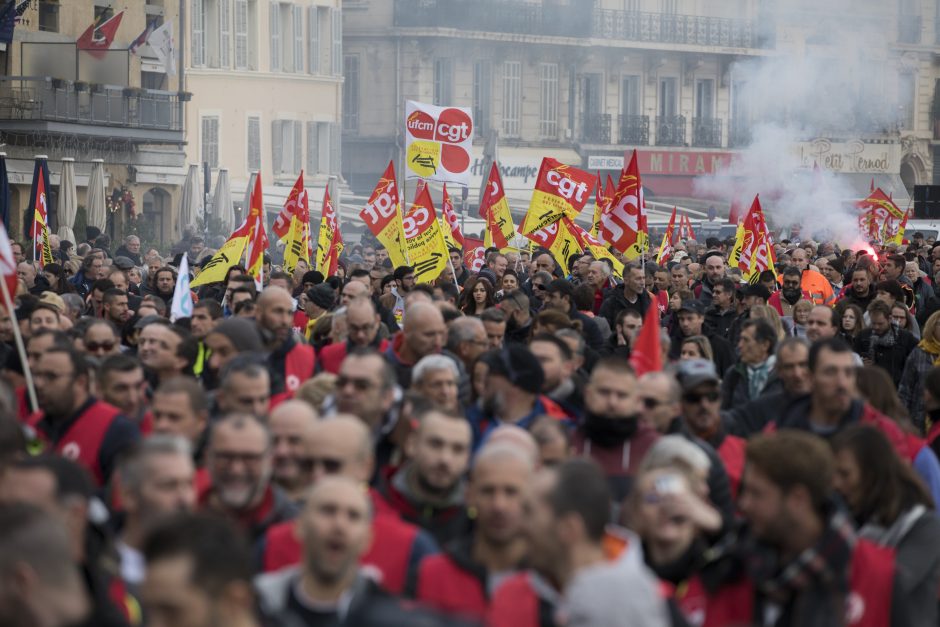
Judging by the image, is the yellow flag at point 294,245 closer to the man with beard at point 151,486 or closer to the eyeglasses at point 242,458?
the eyeglasses at point 242,458

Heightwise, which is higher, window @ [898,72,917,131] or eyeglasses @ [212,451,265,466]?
window @ [898,72,917,131]

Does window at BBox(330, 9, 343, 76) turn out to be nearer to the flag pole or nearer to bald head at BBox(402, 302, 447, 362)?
bald head at BBox(402, 302, 447, 362)

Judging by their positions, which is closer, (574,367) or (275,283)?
(574,367)

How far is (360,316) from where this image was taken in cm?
1052

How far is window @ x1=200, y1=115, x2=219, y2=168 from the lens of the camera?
4491 centimetres

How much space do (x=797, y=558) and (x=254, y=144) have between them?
41.8 meters

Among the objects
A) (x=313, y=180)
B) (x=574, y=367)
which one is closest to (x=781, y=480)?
(x=574, y=367)

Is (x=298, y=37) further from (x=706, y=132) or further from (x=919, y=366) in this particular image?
(x=919, y=366)

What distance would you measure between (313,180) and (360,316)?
37304mm

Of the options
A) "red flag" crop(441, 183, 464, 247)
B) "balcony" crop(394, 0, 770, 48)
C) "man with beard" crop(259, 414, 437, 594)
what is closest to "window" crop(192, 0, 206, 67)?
"balcony" crop(394, 0, 770, 48)

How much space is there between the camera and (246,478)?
240 inches

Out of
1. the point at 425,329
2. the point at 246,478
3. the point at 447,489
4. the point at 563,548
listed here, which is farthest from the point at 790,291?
the point at 563,548

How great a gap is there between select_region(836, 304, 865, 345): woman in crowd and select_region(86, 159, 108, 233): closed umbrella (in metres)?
19.2

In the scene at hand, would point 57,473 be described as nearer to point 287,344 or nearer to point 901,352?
point 287,344
